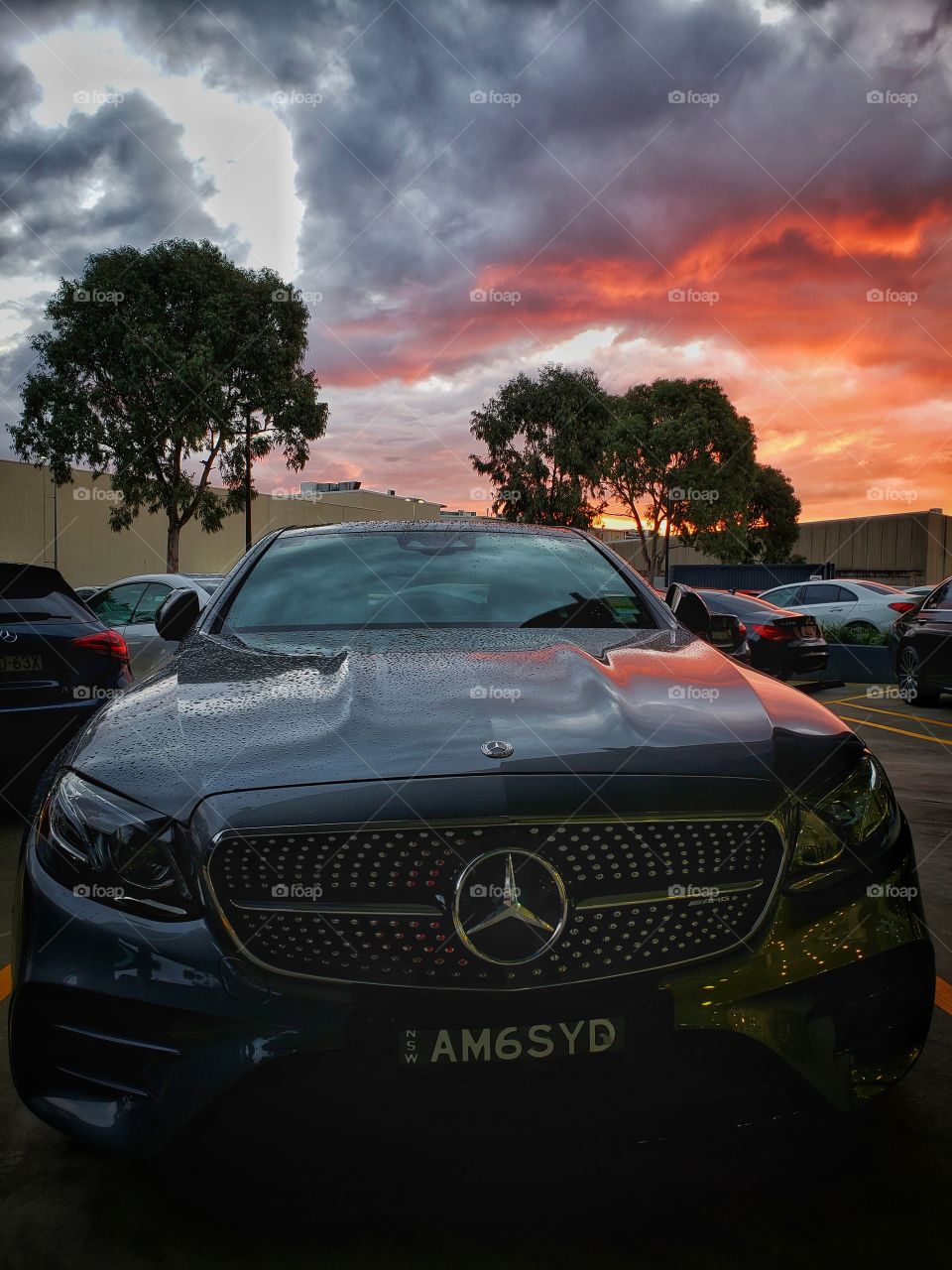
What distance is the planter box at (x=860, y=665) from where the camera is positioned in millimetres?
15492

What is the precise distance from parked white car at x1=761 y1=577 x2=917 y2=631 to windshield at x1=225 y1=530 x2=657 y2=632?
1491cm

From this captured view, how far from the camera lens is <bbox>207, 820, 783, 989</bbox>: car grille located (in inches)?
69.3

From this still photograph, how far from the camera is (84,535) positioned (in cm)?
3850

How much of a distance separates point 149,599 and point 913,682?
27.7 feet

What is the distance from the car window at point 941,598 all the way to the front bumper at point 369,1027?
10296mm

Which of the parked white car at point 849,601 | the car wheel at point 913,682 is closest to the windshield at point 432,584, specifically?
the car wheel at point 913,682

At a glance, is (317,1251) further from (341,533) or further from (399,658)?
(341,533)

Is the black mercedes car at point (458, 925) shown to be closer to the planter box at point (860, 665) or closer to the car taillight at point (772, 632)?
the car taillight at point (772, 632)

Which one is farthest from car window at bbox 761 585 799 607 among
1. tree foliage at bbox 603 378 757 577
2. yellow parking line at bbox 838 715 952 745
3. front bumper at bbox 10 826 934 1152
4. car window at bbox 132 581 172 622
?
Answer: front bumper at bbox 10 826 934 1152

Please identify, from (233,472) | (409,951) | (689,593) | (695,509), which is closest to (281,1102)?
(409,951)

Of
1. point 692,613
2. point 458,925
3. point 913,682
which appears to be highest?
point 692,613

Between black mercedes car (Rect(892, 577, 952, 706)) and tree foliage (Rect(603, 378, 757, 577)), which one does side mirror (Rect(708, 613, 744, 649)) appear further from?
tree foliage (Rect(603, 378, 757, 577))

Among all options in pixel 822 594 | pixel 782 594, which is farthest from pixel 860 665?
pixel 782 594

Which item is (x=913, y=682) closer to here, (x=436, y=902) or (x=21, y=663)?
(x=21, y=663)
